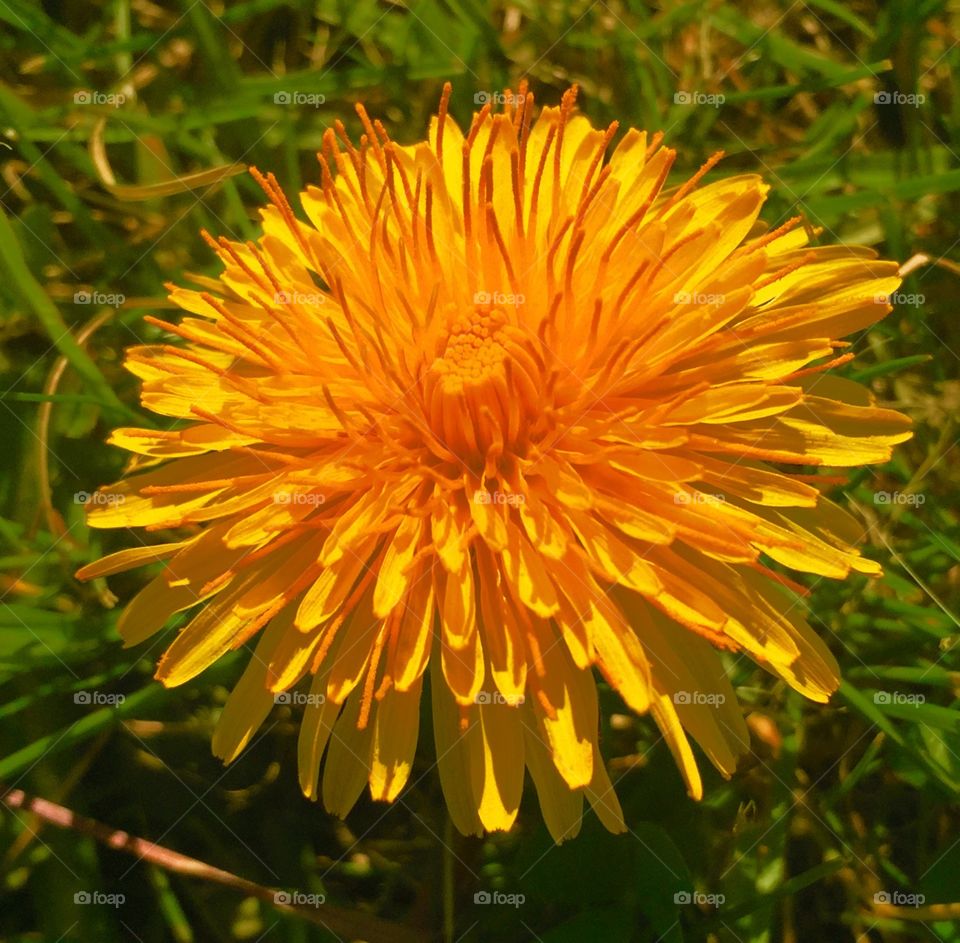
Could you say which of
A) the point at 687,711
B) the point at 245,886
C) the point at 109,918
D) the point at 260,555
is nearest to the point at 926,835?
the point at 687,711

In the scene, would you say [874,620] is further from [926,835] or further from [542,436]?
[542,436]
